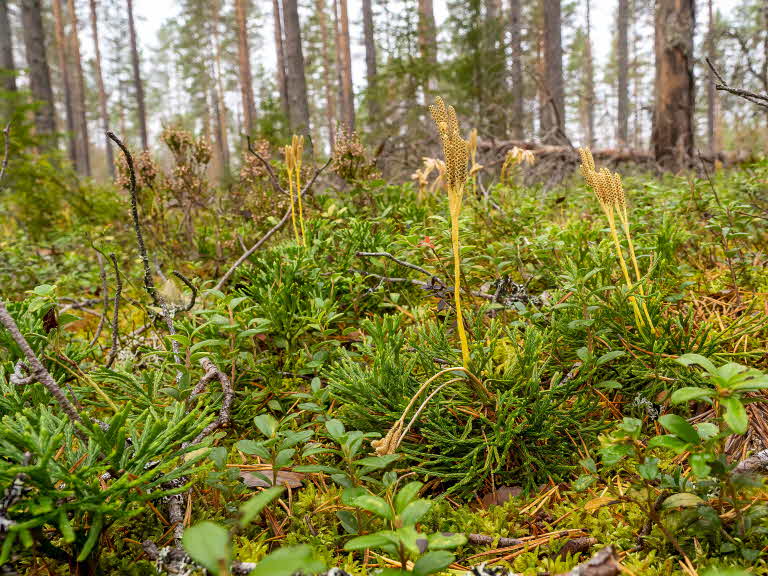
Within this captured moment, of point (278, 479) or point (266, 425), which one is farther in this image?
point (278, 479)

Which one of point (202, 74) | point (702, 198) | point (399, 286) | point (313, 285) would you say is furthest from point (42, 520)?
point (202, 74)

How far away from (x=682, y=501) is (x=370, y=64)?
15337mm

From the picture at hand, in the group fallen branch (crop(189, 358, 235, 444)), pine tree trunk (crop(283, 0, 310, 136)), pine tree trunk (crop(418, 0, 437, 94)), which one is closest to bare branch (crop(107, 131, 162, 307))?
fallen branch (crop(189, 358, 235, 444))

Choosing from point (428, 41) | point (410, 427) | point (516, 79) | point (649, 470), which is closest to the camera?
point (649, 470)

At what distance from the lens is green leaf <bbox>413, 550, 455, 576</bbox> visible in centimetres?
86

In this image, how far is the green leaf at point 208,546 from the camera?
2.06 ft

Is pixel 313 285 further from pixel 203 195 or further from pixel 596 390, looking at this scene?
pixel 203 195

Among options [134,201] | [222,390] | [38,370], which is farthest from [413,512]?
[134,201]

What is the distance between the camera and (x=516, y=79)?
13.3m

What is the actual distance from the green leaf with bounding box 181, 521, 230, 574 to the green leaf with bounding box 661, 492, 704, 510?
100 centimetres

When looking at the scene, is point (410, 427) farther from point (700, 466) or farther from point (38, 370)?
point (38, 370)

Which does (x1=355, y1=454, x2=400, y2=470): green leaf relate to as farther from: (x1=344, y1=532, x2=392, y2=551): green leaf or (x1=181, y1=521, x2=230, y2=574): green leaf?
(x1=181, y1=521, x2=230, y2=574): green leaf

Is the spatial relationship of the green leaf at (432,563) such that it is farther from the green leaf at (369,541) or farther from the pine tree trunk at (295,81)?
the pine tree trunk at (295,81)

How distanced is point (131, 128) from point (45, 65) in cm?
3127
